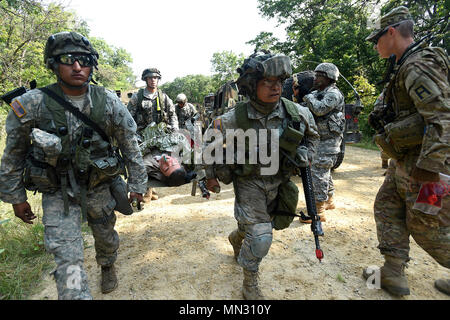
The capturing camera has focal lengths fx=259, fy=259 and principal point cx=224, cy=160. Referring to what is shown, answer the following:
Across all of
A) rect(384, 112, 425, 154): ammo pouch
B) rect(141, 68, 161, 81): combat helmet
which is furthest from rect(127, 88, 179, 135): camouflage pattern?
rect(384, 112, 425, 154): ammo pouch

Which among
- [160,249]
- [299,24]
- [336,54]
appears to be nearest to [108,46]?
[299,24]

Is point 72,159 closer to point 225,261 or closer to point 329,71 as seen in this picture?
point 225,261

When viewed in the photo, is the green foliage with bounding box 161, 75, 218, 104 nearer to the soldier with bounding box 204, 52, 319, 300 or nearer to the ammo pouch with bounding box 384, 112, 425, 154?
the soldier with bounding box 204, 52, 319, 300

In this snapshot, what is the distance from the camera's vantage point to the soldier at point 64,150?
1.90 meters

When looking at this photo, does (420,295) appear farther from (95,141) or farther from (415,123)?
(95,141)

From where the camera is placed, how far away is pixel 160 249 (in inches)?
134

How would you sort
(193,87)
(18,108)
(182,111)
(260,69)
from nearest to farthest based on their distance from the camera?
(18,108), (260,69), (182,111), (193,87)

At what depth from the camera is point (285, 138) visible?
7.53ft

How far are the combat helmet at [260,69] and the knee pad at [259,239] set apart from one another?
1.16 metres

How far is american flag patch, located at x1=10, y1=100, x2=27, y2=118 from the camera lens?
193 cm

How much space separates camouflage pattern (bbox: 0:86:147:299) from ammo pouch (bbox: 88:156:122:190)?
11cm

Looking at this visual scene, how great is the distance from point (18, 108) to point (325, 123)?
3.77 m

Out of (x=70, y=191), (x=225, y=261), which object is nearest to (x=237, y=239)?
(x=225, y=261)
